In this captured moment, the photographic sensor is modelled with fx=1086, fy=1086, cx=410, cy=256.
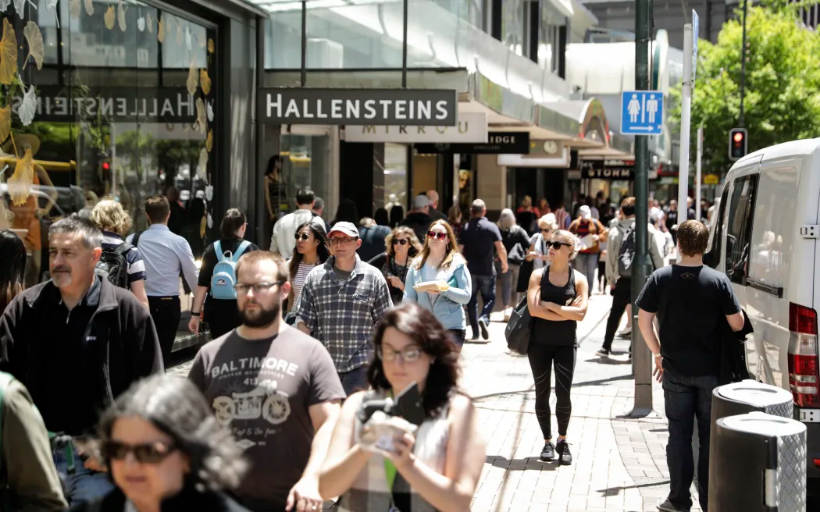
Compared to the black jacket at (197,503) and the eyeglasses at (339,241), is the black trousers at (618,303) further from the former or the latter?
the black jacket at (197,503)

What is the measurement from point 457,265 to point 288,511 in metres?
4.53

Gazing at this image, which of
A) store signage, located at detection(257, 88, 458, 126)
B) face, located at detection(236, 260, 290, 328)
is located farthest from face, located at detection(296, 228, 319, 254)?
store signage, located at detection(257, 88, 458, 126)

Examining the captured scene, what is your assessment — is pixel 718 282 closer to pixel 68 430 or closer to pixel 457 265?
pixel 457 265

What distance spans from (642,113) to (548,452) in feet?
12.2

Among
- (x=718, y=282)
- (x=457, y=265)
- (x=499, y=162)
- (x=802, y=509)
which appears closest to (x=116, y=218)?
(x=457, y=265)

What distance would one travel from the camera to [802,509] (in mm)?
5090

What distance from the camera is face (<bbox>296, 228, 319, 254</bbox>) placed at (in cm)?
805

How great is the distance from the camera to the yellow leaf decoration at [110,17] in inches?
417

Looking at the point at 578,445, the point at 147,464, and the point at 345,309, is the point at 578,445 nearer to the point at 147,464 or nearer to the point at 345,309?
the point at 345,309

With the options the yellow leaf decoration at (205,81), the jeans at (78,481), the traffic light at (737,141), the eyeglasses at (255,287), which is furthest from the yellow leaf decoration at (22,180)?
the traffic light at (737,141)

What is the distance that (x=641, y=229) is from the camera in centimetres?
1009

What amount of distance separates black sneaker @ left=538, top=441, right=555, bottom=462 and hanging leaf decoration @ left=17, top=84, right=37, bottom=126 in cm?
498

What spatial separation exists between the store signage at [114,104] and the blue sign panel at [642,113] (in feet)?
16.4

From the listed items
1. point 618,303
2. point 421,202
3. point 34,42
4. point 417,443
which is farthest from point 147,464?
point 421,202
